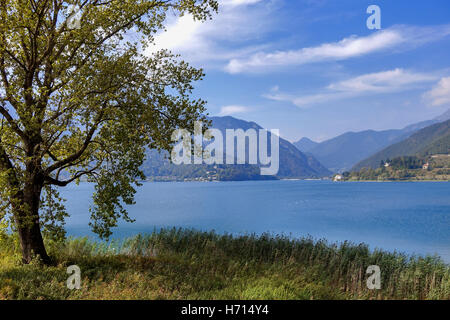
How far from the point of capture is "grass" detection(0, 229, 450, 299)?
30.4ft

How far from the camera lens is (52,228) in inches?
491

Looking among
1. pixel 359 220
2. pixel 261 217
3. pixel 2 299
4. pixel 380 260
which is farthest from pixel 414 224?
pixel 2 299

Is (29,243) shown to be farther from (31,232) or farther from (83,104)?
(83,104)

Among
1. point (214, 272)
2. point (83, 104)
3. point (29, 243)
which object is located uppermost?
point (83, 104)

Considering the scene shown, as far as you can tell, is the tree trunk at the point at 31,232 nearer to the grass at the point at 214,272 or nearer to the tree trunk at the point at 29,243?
the tree trunk at the point at 29,243

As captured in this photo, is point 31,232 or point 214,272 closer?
point 214,272

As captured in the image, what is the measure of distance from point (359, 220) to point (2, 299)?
177 ft

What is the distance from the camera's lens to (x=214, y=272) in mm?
12062

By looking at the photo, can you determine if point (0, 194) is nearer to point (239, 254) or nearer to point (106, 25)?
point (106, 25)

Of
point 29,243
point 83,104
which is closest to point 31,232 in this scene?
point 29,243

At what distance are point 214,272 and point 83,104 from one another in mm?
7162

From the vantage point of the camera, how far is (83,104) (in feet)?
38.1

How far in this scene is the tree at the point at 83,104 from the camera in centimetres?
1127

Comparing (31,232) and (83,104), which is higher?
(83,104)
